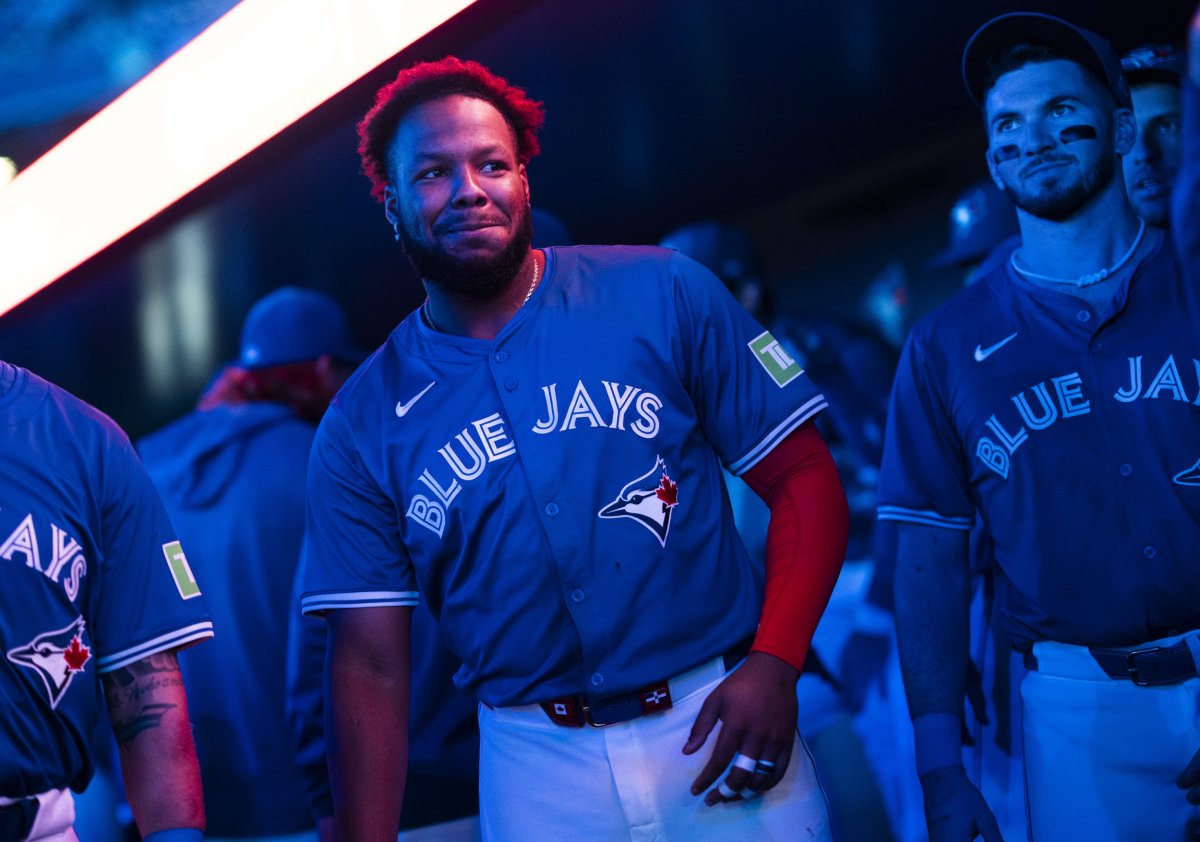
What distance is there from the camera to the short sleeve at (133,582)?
1992mm

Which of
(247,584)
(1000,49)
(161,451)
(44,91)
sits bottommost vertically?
(247,584)

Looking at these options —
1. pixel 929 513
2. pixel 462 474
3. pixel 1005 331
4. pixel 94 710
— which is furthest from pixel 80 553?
pixel 1005 331

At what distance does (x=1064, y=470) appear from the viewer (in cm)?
212

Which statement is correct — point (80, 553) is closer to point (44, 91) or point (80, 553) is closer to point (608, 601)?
point (608, 601)

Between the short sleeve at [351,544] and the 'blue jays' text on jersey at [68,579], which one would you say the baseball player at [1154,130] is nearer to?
the short sleeve at [351,544]

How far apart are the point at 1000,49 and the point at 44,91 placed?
13.4ft

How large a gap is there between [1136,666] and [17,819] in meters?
1.77

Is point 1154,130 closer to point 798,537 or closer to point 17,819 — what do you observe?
point 798,537

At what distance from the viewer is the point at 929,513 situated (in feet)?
7.52

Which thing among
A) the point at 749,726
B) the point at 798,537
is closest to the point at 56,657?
the point at 749,726

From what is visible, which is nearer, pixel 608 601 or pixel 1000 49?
pixel 608 601

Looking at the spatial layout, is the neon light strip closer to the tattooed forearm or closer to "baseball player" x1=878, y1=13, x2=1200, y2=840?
"baseball player" x1=878, y1=13, x2=1200, y2=840

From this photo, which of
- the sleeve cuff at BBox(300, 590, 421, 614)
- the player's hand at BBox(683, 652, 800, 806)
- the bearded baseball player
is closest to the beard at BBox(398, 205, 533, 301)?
the bearded baseball player

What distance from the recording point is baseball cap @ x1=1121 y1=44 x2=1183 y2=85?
2.75 metres
